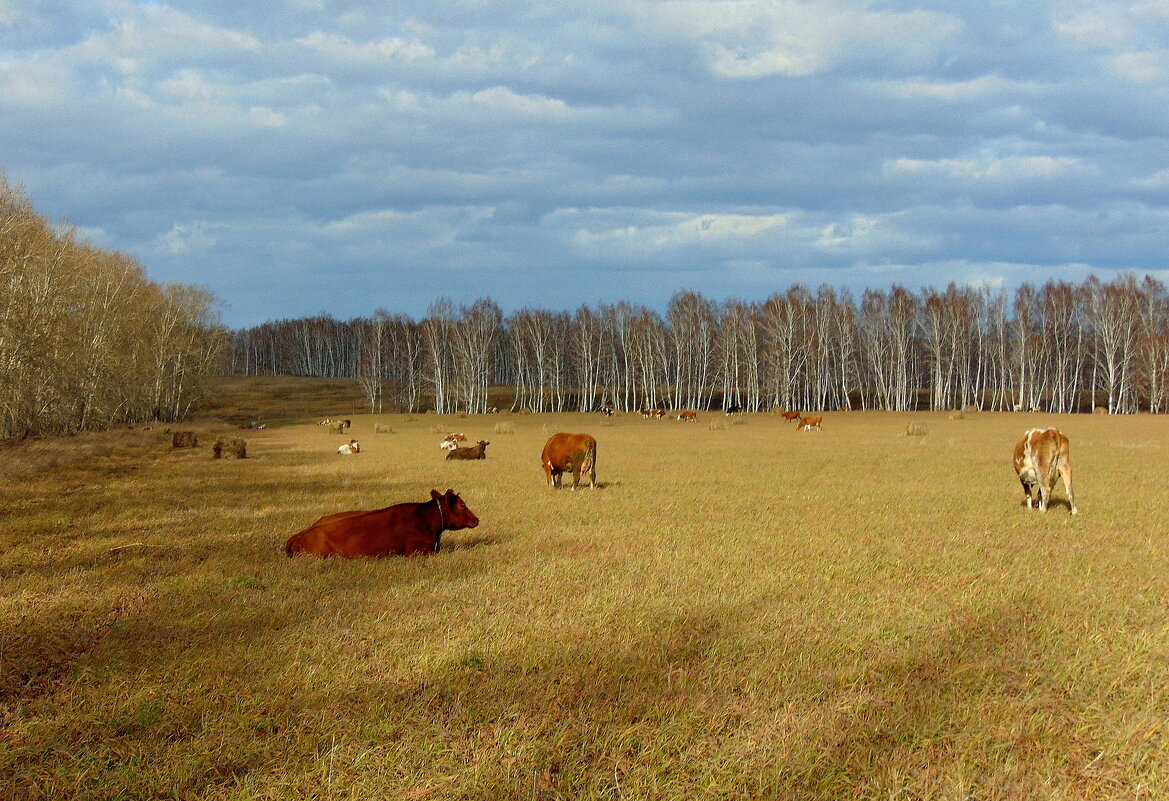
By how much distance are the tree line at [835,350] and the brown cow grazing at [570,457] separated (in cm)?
6050

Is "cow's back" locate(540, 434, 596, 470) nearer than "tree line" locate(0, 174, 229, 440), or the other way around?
"cow's back" locate(540, 434, 596, 470)

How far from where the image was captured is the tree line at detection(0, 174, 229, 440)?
2642cm

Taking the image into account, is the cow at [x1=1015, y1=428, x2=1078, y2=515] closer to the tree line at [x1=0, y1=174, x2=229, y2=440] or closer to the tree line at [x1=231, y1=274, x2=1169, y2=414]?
the tree line at [x1=0, y1=174, x2=229, y2=440]

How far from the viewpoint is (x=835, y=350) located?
82438 mm

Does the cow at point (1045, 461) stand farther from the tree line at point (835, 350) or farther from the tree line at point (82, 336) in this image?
Result: the tree line at point (835, 350)

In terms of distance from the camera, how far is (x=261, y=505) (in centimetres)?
1372

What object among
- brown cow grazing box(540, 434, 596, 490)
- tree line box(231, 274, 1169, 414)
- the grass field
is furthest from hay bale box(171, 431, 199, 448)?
tree line box(231, 274, 1169, 414)

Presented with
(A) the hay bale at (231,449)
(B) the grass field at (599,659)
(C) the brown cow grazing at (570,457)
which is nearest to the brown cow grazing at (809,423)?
(C) the brown cow grazing at (570,457)

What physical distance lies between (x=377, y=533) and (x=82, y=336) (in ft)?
113

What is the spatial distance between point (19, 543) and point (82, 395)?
2843 cm

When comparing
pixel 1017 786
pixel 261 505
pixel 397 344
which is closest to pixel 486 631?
pixel 1017 786

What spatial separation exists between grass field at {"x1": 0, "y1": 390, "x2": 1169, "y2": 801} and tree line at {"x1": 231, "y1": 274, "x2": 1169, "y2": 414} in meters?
66.6

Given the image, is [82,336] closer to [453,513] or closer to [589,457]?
[589,457]

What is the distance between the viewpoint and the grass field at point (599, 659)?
3.83 meters
